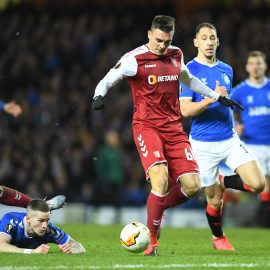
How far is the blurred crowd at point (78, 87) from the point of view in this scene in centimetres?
1717

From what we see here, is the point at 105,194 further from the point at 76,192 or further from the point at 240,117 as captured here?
the point at 240,117

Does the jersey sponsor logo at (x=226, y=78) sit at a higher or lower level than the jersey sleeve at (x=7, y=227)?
higher

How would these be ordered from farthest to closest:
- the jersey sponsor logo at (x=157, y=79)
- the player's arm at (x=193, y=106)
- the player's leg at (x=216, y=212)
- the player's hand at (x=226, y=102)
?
1. the player's leg at (x=216, y=212)
2. the player's arm at (x=193, y=106)
3. the player's hand at (x=226, y=102)
4. the jersey sponsor logo at (x=157, y=79)

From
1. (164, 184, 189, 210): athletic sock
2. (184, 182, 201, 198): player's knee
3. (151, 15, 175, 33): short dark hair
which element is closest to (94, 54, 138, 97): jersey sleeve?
(151, 15, 175, 33): short dark hair

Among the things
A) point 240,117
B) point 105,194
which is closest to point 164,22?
point 240,117

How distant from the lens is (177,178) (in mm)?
9008

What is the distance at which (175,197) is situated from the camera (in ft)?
30.7

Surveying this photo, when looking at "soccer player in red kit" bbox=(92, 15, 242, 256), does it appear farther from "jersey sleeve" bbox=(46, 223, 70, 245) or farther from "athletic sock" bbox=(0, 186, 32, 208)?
"athletic sock" bbox=(0, 186, 32, 208)

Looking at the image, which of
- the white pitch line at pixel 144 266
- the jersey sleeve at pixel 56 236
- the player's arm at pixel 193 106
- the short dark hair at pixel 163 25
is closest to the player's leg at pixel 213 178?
the player's arm at pixel 193 106

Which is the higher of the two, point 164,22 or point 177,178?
point 164,22

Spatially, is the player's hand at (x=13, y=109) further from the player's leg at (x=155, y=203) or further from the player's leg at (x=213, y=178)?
the player's leg at (x=155, y=203)

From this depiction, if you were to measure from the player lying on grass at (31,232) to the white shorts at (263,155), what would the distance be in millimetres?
4751

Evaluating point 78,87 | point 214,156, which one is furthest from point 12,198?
point 78,87

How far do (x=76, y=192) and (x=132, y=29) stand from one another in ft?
21.7
